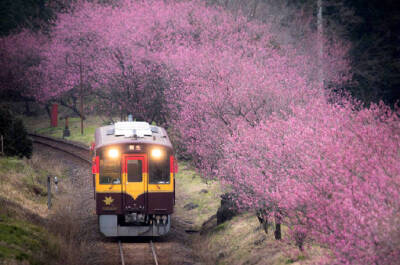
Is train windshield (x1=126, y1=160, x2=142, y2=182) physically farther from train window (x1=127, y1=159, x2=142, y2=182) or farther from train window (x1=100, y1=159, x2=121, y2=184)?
train window (x1=100, y1=159, x2=121, y2=184)

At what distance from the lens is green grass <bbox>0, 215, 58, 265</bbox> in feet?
45.2

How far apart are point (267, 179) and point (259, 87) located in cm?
817

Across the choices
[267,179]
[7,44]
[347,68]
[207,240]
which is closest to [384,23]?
[347,68]

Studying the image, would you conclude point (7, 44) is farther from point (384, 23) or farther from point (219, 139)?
point (219, 139)

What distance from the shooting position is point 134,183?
17.6m

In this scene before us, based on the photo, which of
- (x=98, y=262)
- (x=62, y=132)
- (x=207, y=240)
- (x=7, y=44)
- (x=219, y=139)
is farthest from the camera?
(x=7, y=44)

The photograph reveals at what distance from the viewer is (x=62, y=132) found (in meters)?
45.4

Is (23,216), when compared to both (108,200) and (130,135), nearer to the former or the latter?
(108,200)

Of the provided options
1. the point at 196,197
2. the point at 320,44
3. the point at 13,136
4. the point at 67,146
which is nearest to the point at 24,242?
the point at 196,197

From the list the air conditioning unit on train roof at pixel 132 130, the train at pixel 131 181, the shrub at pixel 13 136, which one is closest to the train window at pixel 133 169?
the train at pixel 131 181

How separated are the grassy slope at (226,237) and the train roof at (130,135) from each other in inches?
138

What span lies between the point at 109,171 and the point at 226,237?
4.31 meters

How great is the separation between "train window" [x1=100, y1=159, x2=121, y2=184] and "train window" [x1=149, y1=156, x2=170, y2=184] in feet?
3.23

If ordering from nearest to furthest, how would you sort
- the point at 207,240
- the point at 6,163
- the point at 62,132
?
the point at 207,240 → the point at 6,163 → the point at 62,132
